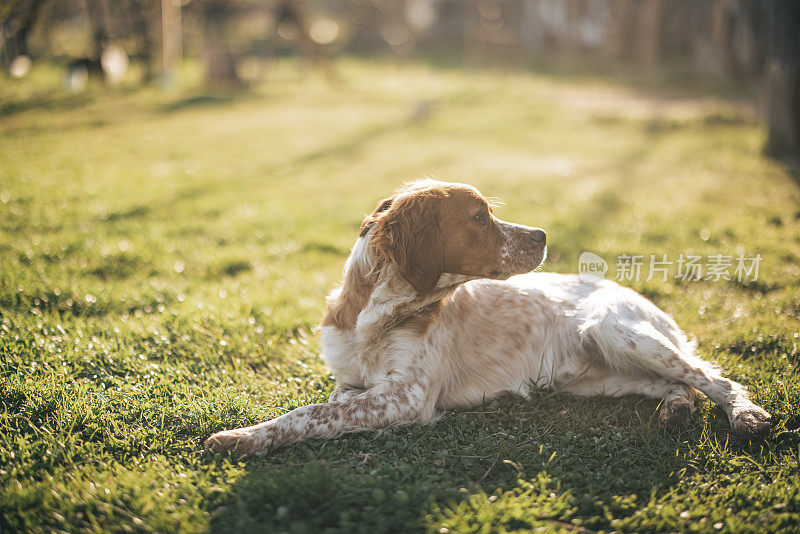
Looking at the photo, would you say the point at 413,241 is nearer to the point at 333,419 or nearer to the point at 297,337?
the point at 333,419

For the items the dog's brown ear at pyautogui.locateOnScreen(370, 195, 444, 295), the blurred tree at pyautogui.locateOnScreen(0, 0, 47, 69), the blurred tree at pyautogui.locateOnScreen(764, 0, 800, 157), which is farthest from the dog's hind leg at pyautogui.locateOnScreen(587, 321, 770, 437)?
the blurred tree at pyautogui.locateOnScreen(0, 0, 47, 69)

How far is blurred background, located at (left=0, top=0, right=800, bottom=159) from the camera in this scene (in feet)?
30.3

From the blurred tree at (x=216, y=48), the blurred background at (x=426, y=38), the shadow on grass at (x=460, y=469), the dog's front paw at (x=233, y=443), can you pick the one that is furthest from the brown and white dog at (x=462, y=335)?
the blurred tree at (x=216, y=48)

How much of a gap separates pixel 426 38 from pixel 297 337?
1996 centimetres

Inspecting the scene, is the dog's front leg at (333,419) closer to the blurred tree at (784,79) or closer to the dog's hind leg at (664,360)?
the dog's hind leg at (664,360)

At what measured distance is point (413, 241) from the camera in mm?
2832

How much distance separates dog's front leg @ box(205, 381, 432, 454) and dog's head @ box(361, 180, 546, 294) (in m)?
0.50

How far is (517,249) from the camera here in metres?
3.10

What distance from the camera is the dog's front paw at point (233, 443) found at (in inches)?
102

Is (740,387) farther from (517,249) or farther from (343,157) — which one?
(343,157)

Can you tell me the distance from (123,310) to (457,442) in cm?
242

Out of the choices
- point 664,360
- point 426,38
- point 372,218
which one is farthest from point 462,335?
point 426,38

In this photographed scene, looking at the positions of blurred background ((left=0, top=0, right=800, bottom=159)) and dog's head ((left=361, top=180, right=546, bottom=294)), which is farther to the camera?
blurred background ((left=0, top=0, right=800, bottom=159))

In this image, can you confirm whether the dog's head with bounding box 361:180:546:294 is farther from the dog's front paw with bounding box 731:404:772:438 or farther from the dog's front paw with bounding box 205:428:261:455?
the dog's front paw with bounding box 731:404:772:438
